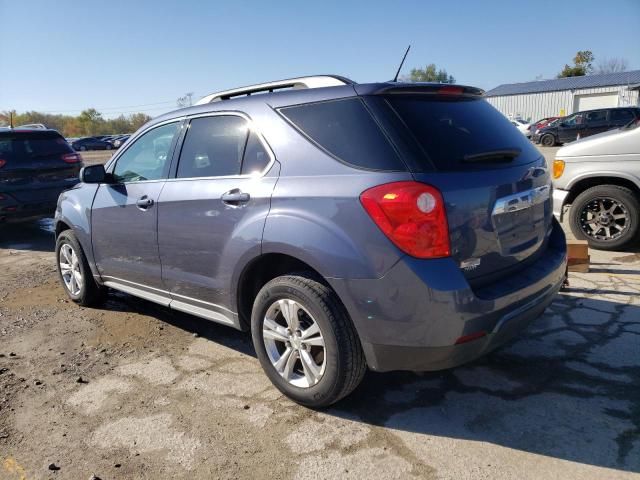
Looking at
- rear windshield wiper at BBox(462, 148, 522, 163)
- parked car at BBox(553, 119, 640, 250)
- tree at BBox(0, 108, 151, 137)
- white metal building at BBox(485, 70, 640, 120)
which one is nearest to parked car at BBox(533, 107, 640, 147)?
white metal building at BBox(485, 70, 640, 120)

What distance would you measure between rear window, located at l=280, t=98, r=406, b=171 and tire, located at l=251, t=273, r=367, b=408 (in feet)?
2.32

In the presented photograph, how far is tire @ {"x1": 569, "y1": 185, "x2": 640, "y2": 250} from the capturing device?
579 centimetres

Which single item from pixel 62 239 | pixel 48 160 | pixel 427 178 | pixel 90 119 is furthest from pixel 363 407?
pixel 90 119

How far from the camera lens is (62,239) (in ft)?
16.6

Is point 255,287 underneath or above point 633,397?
above

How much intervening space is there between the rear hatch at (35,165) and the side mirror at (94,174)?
14.5 feet

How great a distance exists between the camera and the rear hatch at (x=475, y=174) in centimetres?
257

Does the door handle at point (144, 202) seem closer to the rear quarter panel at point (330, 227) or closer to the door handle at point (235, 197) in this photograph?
the door handle at point (235, 197)

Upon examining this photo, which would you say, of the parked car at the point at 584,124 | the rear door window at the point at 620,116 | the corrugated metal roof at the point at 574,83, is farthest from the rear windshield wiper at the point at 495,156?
the corrugated metal roof at the point at 574,83

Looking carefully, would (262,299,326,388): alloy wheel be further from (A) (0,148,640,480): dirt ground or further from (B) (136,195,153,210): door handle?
(B) (136,195,153,210): door handle

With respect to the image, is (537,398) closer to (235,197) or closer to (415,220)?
(415,220)

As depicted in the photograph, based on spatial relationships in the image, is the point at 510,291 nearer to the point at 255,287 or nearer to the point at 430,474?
the point at 430,474

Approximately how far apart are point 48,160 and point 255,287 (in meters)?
6.61

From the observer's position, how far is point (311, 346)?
115 inches
